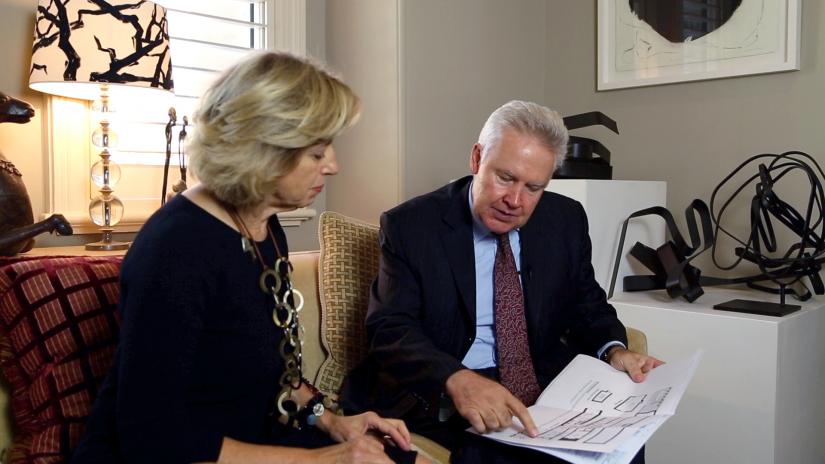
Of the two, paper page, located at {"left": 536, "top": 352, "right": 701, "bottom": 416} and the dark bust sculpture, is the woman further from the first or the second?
the dark bust sculpture

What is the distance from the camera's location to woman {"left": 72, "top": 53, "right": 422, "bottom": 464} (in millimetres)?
986

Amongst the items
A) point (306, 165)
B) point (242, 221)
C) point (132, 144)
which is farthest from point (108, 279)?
point (132, 144)

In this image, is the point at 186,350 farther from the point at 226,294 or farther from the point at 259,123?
the point at 259,123

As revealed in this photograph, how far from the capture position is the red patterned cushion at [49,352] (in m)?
1.27

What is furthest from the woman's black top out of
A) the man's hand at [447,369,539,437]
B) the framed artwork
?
the framed artwork

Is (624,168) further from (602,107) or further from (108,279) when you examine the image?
(108,279)

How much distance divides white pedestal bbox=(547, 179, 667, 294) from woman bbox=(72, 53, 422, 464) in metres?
1.19

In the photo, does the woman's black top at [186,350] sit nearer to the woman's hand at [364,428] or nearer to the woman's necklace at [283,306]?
the woman's necklace at [283,306]

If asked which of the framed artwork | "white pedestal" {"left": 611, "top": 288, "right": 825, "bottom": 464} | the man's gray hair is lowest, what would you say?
"white pedestal" {"left": 611, "top": 288, "right": 825, "bottom": 464}

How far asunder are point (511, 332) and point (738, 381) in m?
0.71

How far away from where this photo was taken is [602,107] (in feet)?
9.51

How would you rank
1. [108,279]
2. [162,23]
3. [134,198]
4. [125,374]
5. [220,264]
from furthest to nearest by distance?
[134,198], [162,23], [108,279], [220,264], [125,374]

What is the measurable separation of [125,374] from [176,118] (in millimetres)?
1445

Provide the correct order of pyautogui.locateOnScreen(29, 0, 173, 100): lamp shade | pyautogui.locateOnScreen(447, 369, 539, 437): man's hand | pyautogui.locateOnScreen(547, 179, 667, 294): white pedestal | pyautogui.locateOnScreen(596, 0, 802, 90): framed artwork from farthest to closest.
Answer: pyautogui.locateOnScreen(596, 0, 802, 90): framed artwork, pyautogui.locateOnScreen(547, 179, 667, 294): white pedestal, pyautogui.locateOnScreen(29, 0, 173, 100): lamp shade, pyautogui.locateOnScreen(447, 369, 539, 437): man's hand
